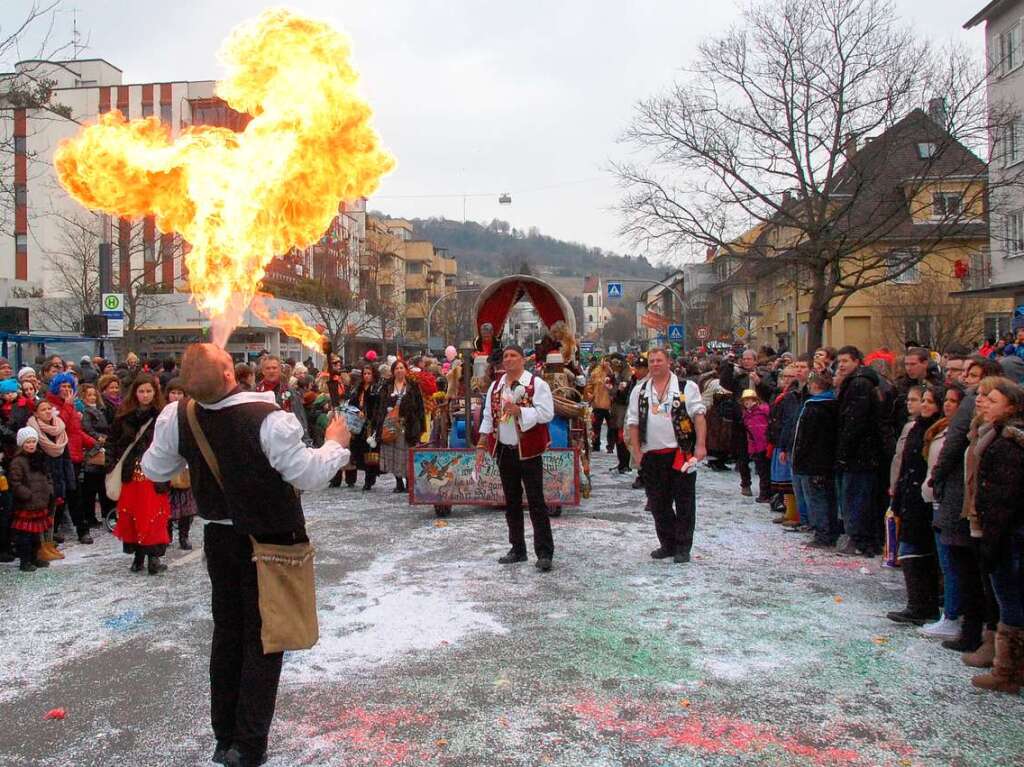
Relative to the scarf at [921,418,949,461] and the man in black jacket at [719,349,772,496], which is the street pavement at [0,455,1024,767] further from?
the man in black jacket at [719,349,772,496]

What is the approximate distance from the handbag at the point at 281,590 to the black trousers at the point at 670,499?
4467mm

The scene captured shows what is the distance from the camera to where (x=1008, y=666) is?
4789 mm

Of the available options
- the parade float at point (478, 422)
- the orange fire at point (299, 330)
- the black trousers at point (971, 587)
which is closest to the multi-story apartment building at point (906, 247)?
the parade float at point (478, 422)

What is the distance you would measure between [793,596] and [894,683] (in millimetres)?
1794

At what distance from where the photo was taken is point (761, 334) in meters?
57.1

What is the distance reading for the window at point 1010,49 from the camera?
26453 mm

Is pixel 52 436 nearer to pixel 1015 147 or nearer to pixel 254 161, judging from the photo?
pixel 254 161

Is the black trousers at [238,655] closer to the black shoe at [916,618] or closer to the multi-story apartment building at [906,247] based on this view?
the black shoe at [916,618]

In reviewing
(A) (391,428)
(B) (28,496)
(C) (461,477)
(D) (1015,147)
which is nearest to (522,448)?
(C) (461,477)

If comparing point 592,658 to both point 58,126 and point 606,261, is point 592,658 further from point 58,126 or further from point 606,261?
point 606,261

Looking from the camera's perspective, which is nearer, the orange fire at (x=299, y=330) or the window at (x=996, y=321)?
the orange fire at (x=299, y=330)

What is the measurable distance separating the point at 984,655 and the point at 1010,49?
92.7 feet

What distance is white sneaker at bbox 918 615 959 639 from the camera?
5.68 m

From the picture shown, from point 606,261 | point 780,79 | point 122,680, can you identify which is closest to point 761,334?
point 780,79
